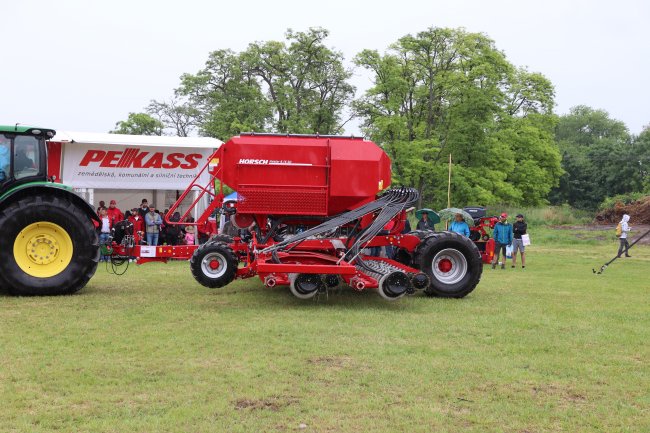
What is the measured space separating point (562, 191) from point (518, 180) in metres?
17.2

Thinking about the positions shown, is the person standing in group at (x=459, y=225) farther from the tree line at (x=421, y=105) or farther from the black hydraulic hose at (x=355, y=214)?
the tree line at (x=421, y=105)

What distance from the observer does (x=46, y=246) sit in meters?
10.4

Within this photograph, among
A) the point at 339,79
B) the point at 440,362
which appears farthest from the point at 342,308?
the point at 339,79

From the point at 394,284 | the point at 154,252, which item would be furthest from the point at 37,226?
the point at 394,284

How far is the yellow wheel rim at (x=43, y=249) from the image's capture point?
Result: 33.5 ft

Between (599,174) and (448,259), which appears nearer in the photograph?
(448,259)

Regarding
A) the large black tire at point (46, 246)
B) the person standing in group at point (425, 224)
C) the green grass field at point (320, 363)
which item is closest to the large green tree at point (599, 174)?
the person standing in group at point (425, 224)

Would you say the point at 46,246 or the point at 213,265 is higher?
the point at 46,246

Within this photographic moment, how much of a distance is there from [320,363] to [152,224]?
39.3ft

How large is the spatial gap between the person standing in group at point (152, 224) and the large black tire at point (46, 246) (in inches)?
273

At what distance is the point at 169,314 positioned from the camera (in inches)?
355

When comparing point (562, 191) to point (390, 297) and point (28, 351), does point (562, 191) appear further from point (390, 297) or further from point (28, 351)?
point (28, 351)

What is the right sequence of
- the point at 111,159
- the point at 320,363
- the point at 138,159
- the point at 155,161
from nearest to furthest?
the point at 320,363, the point at 111,159, the point at 138,159, the point at 155,161

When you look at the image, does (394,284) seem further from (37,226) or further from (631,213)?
(631,213)
